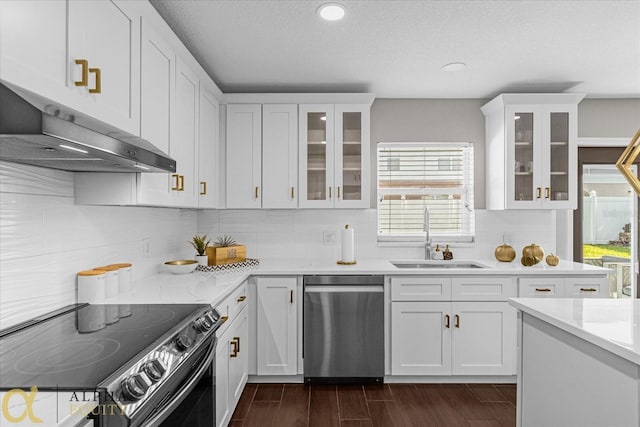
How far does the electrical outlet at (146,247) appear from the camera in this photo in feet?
8.46

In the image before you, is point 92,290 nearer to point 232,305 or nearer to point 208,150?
point 232,305

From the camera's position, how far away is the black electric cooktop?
100cm

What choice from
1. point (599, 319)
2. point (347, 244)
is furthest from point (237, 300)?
point (599, 319)

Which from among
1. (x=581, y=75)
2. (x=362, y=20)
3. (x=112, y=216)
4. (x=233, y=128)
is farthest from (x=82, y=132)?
(x=581, y=75)

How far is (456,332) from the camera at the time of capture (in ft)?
A: 9.77

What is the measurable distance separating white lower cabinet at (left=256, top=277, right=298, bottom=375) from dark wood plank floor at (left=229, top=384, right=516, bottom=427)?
231 mm

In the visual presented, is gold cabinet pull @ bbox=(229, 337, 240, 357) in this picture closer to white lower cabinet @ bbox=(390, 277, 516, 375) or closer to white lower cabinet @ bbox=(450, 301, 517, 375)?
white lower cabinet @ bbox=(390, 277, 516, 375)

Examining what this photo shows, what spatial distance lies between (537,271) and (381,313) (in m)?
1.25

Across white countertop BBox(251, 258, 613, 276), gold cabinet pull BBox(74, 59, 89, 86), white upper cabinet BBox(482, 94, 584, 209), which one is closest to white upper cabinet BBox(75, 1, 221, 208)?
gold cabinet pull BBox(74, 59, 89, 86)

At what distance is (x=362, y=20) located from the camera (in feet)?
7.21

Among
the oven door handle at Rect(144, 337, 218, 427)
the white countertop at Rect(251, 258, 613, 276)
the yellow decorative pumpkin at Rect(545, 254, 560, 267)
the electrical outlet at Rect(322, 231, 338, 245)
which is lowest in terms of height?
the oven door handle at Rect(144, 337, 218, 427)

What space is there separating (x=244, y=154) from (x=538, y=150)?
97.9 inches

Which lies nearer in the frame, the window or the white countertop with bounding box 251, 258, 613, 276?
the white countertop with bounding box 251, 258, 613, 276

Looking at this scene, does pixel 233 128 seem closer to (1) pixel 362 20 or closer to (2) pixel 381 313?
(1) pixel 362 20
